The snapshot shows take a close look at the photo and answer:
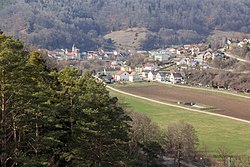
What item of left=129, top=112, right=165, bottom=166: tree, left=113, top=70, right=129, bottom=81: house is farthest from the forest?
left=113, top=70, right=129, bottom=81: house

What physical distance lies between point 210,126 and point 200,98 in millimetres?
18645

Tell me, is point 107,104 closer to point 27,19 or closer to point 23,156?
point 23,156

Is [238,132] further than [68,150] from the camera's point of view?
Yes

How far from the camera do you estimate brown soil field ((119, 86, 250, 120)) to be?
137ft

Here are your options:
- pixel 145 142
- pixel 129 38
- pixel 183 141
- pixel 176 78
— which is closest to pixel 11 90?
pixel 145 142

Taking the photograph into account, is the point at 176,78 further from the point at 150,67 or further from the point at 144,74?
the point at 150,67

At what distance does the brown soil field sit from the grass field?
3.38 meters

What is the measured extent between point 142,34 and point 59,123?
158 meters

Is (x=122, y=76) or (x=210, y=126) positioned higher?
(x=122, y=76)

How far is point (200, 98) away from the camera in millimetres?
51625

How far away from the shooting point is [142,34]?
168m

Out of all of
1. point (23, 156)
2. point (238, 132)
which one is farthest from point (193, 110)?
point (23, 156)

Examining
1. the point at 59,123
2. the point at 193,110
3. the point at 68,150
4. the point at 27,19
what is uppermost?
the point at 27,19

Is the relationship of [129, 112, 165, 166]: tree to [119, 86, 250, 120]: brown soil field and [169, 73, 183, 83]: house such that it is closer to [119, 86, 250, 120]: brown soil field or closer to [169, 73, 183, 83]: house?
[119, 86, 250, 120]: brown soil field
